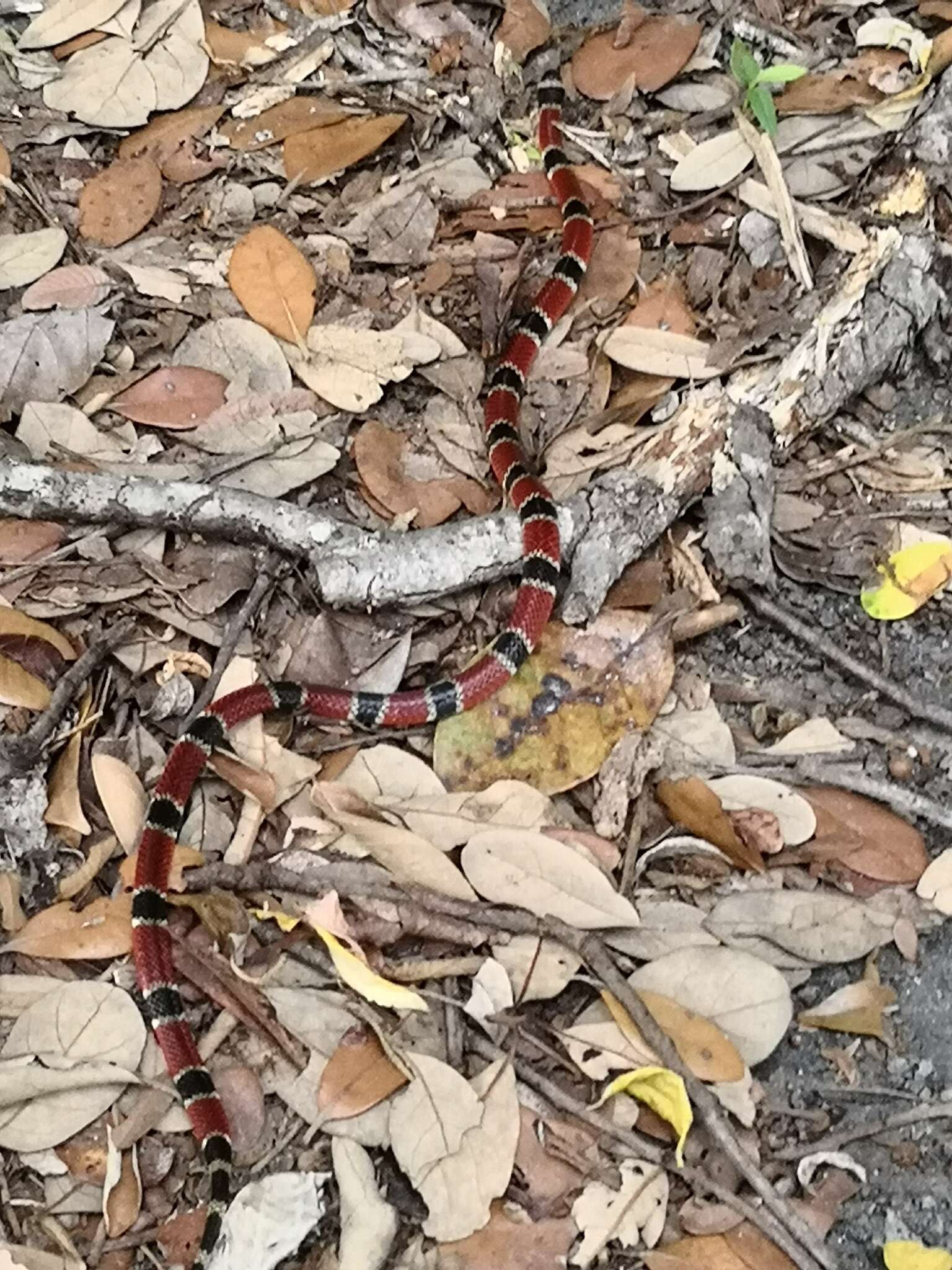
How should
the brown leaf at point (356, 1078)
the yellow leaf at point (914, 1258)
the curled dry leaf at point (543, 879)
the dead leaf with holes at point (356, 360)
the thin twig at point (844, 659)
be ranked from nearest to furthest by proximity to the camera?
1. the yellow leaf at point (914, 1258)
2. the brown leaf at point (356, 1078)
3. the curled dry leaf at point (543, 879)
4. the thin twig at point (844, 659)
5. the dead leaf with holes at point (356, 360)

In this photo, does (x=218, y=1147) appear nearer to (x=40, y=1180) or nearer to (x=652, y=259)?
(x=40, y=1180)

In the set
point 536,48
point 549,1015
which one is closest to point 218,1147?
point 549,1015

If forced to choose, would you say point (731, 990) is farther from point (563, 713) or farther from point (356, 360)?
point (356, 360)

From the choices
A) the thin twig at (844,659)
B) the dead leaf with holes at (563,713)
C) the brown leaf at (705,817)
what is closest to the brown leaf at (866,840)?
the brown leaf at (705,817)

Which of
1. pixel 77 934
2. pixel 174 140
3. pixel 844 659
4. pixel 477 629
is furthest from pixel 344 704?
pixel 174 140

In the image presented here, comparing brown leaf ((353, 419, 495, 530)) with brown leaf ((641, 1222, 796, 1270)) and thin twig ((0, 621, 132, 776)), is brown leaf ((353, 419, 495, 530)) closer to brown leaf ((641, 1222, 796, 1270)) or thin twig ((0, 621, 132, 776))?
thin twig ((0, 621, 132, 776))

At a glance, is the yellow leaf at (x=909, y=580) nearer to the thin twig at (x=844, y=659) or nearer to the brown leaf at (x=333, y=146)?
the thin twig at (x=844, y=659)

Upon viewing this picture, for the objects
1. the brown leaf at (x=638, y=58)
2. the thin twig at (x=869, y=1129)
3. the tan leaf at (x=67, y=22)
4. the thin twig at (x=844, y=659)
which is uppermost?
the tan leaf at (x=67, y=22)
